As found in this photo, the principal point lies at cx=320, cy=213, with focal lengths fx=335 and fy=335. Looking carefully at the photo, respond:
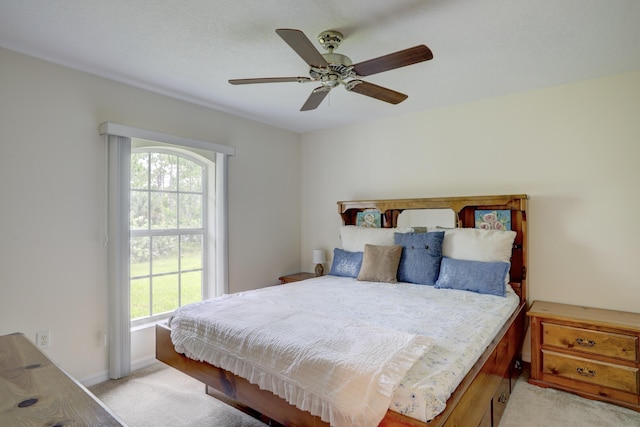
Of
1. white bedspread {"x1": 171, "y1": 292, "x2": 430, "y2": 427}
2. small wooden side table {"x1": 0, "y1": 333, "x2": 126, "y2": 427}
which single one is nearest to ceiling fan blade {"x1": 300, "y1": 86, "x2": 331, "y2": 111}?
white bedspread {"x1": 171, "y1": 292, "x2": 430, "y2": 427}

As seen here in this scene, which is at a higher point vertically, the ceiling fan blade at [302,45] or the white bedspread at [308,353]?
the ceiling fan blade at [302,45]

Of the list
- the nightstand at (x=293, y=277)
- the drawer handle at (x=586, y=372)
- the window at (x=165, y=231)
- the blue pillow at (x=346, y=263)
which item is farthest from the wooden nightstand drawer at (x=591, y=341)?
the window at (x=165, y=231)

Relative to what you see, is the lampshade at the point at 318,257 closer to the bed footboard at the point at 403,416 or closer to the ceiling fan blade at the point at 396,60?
the bed footboard at the point at 403,416

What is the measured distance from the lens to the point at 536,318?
262 cm

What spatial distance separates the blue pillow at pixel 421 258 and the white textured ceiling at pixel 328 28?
1.37 meters

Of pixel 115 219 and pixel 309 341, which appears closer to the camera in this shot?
pixel 309 341

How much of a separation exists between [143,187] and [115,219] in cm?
45

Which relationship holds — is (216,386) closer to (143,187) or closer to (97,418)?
(97,418)

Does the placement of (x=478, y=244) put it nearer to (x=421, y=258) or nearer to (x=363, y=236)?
(x=421, y=258)

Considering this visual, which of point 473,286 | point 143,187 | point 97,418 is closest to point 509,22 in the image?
point 473,286

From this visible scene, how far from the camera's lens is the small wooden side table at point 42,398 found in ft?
2.40

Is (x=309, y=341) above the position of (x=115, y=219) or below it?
below

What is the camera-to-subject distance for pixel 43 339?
94.8 inches

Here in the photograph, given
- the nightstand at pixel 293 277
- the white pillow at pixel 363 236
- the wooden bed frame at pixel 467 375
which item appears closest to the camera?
the wooden bed frame at pixel 467 375
